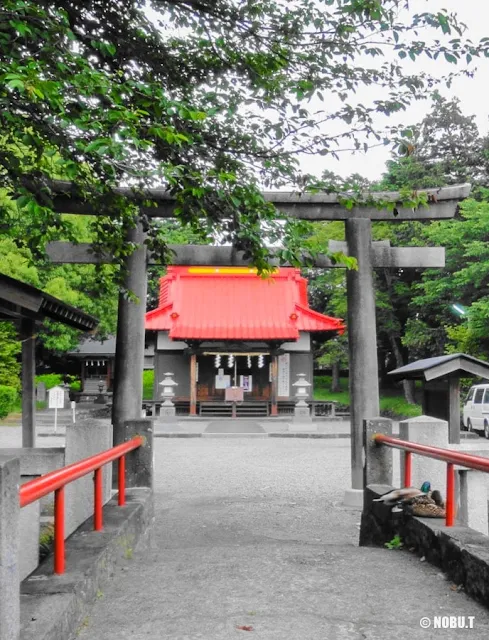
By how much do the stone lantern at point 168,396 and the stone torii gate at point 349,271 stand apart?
59.2 feet

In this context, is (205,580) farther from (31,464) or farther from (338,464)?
(338,464)

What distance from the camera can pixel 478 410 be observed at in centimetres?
2450

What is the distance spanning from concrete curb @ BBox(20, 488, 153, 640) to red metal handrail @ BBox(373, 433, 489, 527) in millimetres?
2446

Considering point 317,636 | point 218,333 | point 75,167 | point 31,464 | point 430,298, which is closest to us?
point 317,636

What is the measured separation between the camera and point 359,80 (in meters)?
8.01

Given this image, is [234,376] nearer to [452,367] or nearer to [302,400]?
[302,400]

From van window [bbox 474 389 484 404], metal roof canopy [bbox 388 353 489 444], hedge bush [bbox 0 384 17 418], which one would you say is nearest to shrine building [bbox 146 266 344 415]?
hedge bush [bbox 0 384 17 418]

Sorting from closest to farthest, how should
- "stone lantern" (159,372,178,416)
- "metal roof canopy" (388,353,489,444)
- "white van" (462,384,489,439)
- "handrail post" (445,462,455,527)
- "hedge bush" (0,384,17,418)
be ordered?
"handrail post" (445,462,455,527)
"metal roof canopy" (388,353,489,444)
"white van" (462,384,489,439)
"hedge bush" (0,384,17,418)
"stone lantern" (159,372,178,416)

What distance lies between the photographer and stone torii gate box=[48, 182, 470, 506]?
9.53 m

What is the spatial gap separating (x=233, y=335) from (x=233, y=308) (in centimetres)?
229

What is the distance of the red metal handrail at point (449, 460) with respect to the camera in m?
4.30

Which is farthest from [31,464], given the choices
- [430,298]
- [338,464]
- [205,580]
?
[430,298]

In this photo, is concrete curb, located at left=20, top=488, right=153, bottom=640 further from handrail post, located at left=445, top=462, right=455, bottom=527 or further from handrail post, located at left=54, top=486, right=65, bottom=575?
handrail post, located at left=445, top=462, right=455, bottom=527

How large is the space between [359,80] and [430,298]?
82.5 feet
